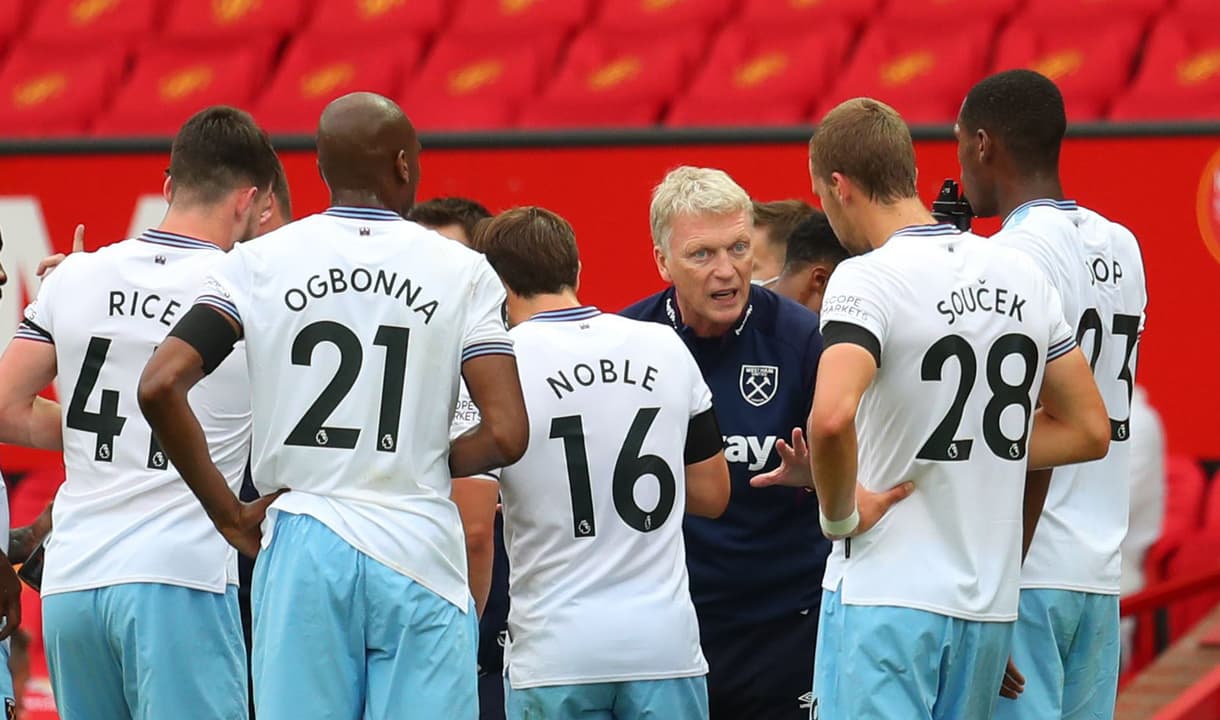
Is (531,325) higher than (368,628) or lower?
higher

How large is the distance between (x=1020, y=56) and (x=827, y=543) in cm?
482

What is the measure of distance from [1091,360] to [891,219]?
2.72 ft

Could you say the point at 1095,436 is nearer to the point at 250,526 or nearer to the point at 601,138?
the point at 250,526

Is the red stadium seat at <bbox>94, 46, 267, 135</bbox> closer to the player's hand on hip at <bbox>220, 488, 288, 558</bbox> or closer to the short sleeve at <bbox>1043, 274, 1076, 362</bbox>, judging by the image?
the player's hand on hip at <bbox>220, 488, 288, 558</bbox>

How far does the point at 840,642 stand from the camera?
4008 mm

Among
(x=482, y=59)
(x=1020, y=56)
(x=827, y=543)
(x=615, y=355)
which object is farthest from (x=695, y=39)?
(x=615, y=355)

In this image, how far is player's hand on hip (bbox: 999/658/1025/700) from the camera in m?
4.33

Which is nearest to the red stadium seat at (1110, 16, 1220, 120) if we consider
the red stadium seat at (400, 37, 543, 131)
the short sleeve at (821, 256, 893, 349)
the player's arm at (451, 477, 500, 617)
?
the red stadium seat at (400, 37, 543, 131)

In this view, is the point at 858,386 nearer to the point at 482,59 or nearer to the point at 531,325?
the point at 531,325

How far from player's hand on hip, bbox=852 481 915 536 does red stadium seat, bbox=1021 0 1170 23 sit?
617cm

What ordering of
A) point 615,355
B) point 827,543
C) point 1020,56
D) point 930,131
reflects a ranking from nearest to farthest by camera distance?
point 615,355, point 827,543, point 930,131, point 1020,56

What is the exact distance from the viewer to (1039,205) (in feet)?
15.1

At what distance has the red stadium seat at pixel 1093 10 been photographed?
959 centimetres

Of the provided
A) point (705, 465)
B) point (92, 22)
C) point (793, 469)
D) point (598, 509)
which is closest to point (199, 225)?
point (598, 509)
